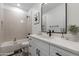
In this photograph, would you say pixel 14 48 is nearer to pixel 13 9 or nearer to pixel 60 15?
pixel 13 9

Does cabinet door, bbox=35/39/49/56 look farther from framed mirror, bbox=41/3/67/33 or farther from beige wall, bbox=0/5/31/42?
beige wall, bbox=0/5/31/42

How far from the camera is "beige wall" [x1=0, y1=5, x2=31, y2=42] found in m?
2.86

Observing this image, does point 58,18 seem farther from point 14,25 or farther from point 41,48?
point 14,25

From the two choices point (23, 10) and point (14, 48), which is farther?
point (23, 10)

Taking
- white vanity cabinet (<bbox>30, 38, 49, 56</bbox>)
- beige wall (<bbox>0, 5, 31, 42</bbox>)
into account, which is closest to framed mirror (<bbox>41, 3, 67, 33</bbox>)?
white vanity cabinet (<bbox>30, 38, 49, 56</bbox>)

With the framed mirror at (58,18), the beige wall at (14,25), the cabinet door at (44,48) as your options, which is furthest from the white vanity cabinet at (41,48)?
the beige wall at (14,25)

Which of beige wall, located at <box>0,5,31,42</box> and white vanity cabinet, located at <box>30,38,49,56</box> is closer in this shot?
white vanity cabinet, located at <box>30,38,49,56</box>

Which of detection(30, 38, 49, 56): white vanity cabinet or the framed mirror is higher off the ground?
the framed mirror

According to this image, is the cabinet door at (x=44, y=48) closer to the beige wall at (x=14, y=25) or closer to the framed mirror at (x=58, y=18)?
the framed mirror at (x=58, y=18)

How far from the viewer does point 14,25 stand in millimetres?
3148

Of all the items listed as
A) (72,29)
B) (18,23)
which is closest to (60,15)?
(72,29)

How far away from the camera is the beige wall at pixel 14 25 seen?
2.86 m

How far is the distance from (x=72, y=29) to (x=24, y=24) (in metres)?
2.76

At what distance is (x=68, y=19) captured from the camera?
4.30 ft
